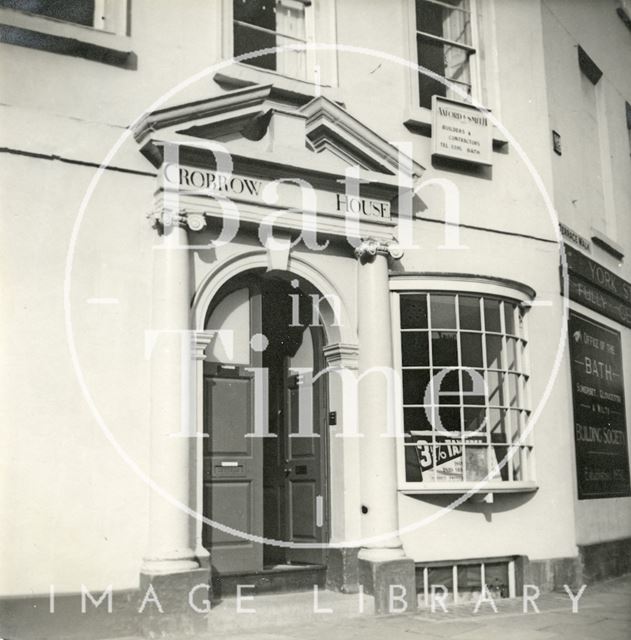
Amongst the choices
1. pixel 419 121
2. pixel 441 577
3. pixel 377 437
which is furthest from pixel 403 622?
pixel 419 121

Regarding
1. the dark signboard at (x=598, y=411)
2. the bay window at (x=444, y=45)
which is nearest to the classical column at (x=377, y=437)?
the bay window at (x=444, y=45)

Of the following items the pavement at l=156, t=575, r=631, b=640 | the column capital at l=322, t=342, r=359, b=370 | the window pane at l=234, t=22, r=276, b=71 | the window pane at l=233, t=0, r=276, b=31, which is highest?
the window pane at l=233, t=0, r=276, b=31

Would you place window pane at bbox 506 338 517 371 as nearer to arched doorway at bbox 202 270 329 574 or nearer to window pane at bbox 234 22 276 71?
arched doorway at bbox 202 270 329 574

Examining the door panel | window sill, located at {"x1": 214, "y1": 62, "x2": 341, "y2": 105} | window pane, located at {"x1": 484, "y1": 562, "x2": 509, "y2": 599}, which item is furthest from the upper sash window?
window pane, located at {"x1": 484, "y1": 562, "x2": 509, "y2": 599}

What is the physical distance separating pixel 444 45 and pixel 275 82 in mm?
2723

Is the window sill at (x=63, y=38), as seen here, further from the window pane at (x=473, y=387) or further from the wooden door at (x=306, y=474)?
the window pane at (x=473, y=387)

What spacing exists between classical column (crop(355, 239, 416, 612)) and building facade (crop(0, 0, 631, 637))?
0.09ft

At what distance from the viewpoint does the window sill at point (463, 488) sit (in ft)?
27.6

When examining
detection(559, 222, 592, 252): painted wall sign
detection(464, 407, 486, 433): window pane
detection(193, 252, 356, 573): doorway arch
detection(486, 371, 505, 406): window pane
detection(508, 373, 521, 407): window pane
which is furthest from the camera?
detection(559, 222, 592, 252): painted wall sign

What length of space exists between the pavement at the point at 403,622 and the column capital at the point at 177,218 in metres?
3.30

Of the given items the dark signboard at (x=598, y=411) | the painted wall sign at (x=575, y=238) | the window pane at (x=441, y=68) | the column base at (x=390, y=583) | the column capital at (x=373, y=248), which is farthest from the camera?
the painted wall sign at (x=575, y=238)

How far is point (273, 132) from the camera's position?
8.13m

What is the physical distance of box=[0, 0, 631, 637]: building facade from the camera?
6934 mm

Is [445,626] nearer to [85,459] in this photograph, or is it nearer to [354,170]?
[85,459]
